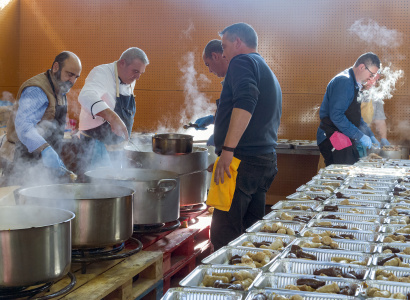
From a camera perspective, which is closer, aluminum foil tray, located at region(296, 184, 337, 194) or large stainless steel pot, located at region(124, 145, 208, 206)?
large stainless steel pot, located at region(124, 145, 208, 206)

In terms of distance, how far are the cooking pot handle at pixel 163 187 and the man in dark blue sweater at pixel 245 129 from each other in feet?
2.15

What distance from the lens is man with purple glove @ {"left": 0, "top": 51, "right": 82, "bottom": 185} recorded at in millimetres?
3545

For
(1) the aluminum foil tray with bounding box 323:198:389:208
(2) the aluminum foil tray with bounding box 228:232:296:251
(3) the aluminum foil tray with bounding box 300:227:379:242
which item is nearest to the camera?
(2) the aluminum foil tray with bounding box 228:232:296:251

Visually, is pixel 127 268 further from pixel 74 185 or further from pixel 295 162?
pixel 295 162

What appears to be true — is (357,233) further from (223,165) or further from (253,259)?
(223,165)

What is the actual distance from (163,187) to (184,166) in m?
0.75

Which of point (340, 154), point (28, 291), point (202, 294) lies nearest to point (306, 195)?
point (202, 294)

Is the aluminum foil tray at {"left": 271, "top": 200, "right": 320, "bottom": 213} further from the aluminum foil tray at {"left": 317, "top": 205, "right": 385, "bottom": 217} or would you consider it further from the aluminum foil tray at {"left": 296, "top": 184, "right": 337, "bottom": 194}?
the aluminum foil tray at {"left": 296, "top": 184, "right": 337, "bottom": 194}

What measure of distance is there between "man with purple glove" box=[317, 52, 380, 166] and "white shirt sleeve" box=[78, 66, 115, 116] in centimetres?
235

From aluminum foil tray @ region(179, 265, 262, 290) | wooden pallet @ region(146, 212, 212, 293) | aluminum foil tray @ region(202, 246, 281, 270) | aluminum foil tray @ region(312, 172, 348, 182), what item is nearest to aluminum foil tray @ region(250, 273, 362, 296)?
aluminum foil tray @ region(179, 265, 262, 290)

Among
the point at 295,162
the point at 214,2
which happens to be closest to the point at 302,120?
the point at 295,162

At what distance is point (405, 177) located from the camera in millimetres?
3906

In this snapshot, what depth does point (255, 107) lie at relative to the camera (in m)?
3.23

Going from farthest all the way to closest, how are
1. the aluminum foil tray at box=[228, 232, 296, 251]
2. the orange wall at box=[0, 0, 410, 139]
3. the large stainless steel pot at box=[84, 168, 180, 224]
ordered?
the orange wall at box=[0, 0, 410, 139] → the large stainless steel pot at box=[84, 168, 180, 224] → the aluminum foil tray at box=[228, 232, 296, 251]
